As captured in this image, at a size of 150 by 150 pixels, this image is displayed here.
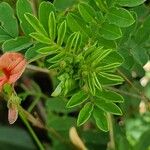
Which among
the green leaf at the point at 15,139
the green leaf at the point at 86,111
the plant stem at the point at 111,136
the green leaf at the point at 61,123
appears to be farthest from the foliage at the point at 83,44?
the green leaf at the point at 15,139

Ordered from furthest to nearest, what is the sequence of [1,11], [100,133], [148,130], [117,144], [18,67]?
[100,133], [117,144], [148,130], [1,11], [18,67]

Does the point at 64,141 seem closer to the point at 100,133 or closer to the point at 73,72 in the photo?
the point at 100,133

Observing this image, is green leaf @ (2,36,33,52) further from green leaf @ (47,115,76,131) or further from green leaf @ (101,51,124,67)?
green leaf @ (47,115,76,131)

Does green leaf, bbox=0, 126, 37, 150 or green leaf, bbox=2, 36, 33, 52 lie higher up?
green leaf, bbox=2, 36, 33, 52

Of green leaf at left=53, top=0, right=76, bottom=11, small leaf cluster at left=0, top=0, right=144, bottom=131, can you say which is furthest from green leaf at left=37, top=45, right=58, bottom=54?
green leaf at left=53, top=0, right=76, bottom=11

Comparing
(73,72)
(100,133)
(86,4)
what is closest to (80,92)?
(73,72)

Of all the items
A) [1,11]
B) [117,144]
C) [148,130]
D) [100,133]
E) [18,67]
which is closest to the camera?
[18,67]

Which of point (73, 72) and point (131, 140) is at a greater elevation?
point (73, 72)

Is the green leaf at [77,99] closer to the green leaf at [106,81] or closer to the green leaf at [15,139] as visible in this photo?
the green leaf at [106,81]

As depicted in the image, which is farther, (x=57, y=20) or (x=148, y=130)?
(x=148, y=130)
